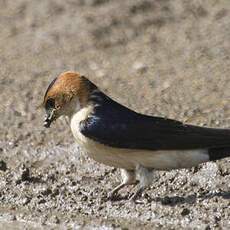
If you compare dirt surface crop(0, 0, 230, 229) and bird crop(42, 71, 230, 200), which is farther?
dirt surface crop(0, 0, 230, 229)

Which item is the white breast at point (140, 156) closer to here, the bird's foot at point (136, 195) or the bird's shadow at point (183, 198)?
the bird's foot at point (136, 195)

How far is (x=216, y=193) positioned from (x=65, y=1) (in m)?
4.05

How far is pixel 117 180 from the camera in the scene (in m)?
8.30

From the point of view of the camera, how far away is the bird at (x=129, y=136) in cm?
746

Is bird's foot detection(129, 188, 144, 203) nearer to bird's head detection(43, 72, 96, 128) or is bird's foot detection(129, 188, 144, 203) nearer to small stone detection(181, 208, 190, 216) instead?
small stone detection(181, 208, 190, 216)

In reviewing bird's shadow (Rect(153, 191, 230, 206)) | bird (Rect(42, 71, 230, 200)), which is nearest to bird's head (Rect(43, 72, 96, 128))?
bird (Rect(42, 71, 230, 200))

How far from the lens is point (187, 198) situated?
780cm

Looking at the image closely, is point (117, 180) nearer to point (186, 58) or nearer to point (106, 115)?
point (106, 115)

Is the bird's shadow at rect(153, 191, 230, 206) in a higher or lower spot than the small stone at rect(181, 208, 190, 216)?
lower

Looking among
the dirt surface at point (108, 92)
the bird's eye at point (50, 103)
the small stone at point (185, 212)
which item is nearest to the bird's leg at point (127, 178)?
the dirt surface at point (108, 92)

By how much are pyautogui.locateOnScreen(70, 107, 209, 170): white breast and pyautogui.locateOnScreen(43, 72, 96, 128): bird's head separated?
200mm

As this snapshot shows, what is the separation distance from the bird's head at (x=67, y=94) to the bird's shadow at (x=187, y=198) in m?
0.85

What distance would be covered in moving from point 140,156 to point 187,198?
0.56 m

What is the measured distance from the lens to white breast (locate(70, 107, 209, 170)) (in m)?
7.45
